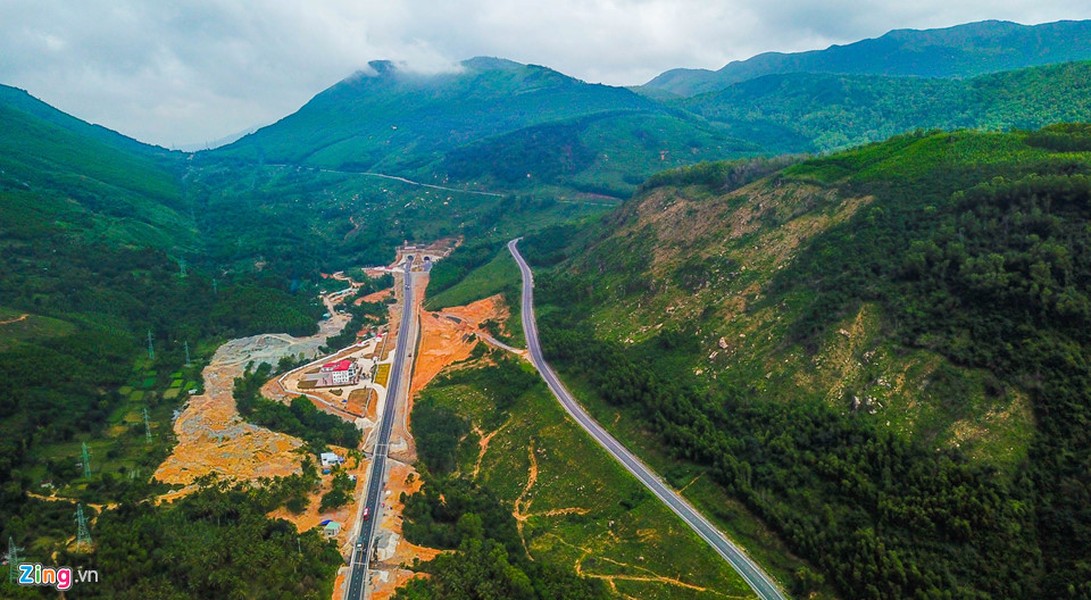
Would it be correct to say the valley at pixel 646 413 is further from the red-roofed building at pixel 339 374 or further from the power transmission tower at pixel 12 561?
the power transmission tower at pixel 12 561

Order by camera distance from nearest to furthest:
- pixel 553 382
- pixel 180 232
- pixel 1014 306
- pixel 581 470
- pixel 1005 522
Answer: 1. pixel 1005 522
2. pixel 1014 306
3. pixel 581 470
4. pixel 553 382
5. pixel 180 232

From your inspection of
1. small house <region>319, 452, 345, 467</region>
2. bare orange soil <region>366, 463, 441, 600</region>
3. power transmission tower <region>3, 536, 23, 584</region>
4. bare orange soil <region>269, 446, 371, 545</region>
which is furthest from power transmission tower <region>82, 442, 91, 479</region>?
bare orange soil <region>366, 463, 441, 600</region>

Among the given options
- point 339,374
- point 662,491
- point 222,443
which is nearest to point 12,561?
point 222,443

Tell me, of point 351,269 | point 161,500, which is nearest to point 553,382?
point 161,500

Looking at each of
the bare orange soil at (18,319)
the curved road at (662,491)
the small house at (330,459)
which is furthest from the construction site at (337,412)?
the bare orange soil at (18,319)

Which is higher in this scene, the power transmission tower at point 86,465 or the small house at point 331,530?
the power transmission tower at point 86,465

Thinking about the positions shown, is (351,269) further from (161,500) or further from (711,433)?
(711,433)

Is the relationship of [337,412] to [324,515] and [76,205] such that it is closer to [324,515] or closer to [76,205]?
[324,515]

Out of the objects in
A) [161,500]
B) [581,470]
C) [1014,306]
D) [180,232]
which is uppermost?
[180,232]
